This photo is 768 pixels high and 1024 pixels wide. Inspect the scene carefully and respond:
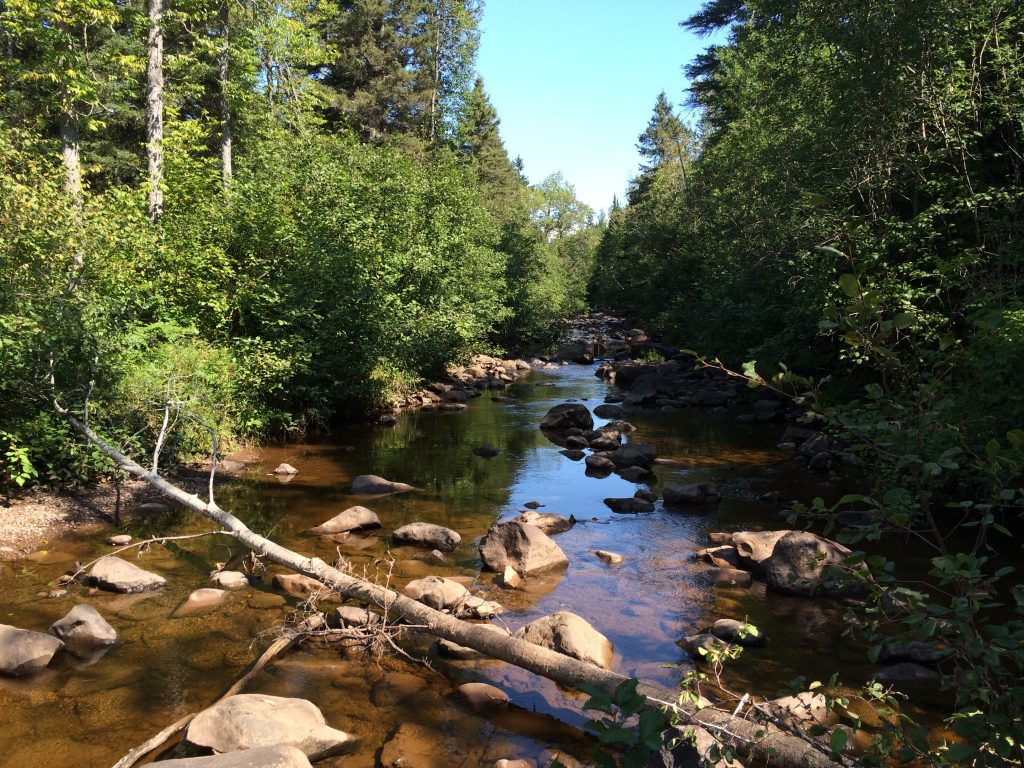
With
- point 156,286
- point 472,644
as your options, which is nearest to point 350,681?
point 472,644

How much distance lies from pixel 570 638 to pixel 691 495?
602 cm

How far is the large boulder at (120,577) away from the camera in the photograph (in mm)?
7859

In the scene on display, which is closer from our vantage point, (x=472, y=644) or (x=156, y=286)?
(x=472, y=644)

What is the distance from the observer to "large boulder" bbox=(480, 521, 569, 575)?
29.0 ft

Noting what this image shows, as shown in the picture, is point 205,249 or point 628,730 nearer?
point 628,730

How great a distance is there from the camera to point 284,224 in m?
15.7

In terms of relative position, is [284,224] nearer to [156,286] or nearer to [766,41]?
[156,286]

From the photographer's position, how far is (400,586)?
26.8ft

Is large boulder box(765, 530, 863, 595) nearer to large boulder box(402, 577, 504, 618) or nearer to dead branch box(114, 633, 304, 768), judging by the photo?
large boulder box(402, 577, 504, 618)

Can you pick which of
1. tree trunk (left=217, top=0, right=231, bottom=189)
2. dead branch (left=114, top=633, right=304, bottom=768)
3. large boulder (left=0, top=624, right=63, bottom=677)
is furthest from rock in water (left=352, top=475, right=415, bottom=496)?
tree trunk (left=217, top=0, right=231, bottom=189)

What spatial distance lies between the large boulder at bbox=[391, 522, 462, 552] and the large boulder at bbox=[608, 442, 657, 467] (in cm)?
550

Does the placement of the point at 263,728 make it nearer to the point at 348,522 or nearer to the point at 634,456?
the point at 348,522

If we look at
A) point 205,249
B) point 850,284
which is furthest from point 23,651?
point 205,249

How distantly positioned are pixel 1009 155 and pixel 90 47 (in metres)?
27.2
